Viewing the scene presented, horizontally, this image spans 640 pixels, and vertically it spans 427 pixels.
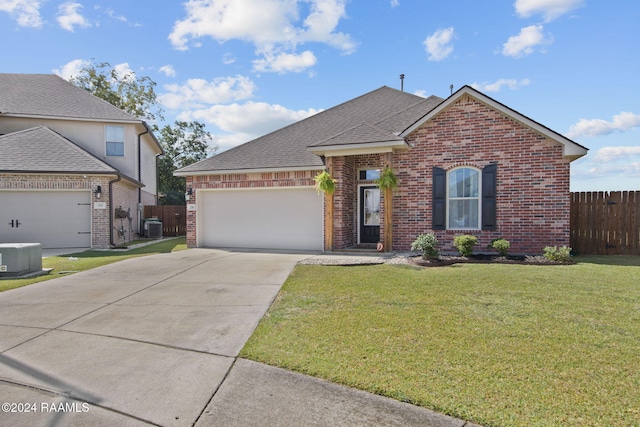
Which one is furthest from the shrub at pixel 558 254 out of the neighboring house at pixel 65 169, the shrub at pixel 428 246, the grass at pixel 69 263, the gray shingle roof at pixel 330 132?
the neighboring house at pixel 65 169

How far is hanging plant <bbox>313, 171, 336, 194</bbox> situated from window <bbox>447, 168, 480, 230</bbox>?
339cm

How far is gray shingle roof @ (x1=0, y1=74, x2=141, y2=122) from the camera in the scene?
17.1 meters

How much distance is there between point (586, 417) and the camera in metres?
2.56

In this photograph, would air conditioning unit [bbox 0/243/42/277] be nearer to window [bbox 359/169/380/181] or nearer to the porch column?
the porch column

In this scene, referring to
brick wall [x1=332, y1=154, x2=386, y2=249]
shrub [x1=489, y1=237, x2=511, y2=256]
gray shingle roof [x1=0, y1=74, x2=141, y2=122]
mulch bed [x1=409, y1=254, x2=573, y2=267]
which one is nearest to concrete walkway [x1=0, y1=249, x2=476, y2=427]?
mulch bed [x1=409, y1=254, x2=573, y2=267]

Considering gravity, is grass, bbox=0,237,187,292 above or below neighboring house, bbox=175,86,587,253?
below

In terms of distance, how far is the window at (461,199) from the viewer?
1023 cm

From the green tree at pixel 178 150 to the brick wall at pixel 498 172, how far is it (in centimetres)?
2868

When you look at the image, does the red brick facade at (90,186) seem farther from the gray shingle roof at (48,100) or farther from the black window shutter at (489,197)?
the black window shutter at (489,197)

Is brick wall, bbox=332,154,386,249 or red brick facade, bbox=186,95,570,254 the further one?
brick wall, bbox=332,154,386,249

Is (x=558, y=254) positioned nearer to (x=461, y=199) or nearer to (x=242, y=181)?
(x=461, y=199)

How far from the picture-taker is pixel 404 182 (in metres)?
11.0

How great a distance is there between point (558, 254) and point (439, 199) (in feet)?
10.6

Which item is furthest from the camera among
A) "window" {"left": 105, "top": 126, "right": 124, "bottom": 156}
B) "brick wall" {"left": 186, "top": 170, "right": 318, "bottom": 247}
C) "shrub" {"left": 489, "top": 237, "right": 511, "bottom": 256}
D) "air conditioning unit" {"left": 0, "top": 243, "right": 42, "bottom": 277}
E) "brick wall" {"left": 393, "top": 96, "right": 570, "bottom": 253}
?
"window" {"left": 105, "top": 126, "right": 124, "bottom": 156}
